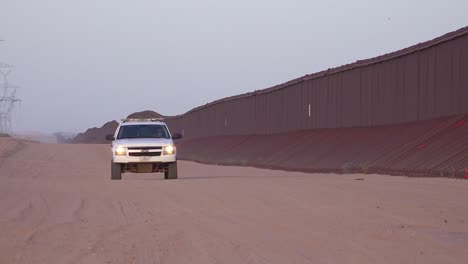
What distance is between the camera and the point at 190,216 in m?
12.5

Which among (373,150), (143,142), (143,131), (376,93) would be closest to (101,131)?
(376,93)

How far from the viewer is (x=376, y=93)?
106 feet

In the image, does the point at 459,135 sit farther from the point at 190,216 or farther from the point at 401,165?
the point at 190,216

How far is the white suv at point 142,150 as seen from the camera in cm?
2397

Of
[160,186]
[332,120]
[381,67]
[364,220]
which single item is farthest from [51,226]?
[332,120]

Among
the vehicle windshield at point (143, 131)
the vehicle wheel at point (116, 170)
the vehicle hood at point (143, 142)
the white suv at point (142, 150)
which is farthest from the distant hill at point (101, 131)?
the vehicle hood at point (143, 142)

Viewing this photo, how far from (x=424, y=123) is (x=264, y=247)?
19.2 metres

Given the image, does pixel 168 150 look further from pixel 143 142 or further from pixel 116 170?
pixel 116 170

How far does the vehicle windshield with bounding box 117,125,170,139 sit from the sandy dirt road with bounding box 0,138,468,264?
7.18m

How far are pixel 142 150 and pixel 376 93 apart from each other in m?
12.3

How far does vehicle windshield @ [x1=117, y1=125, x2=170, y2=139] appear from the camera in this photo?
81.9ft

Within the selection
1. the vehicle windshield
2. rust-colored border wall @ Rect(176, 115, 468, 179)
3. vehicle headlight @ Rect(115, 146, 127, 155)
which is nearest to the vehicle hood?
vehicle headlight @ Rect(115, 146, 127, 155)

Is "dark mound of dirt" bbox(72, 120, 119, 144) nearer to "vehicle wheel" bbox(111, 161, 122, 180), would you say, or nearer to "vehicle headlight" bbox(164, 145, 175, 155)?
"vehicle wheel" bbox(111, 161, 122, 180)

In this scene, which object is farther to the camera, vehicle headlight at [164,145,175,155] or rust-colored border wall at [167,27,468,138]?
rust-colored border wall at [167,27,468,138]
